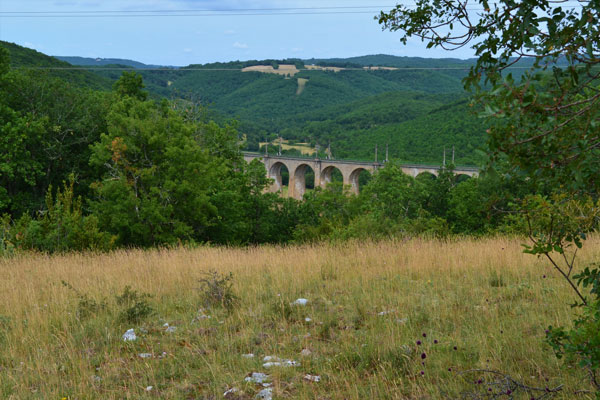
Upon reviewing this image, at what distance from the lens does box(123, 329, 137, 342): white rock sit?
15.4 ft

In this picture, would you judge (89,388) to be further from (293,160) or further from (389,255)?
(293,160)

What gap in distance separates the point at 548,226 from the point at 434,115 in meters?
111

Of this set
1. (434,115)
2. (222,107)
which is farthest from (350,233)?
(222,107)

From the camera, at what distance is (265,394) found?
3.40 metres

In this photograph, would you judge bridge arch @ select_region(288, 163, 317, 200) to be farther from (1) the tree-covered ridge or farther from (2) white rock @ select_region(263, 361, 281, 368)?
(2) white rock @ select_region(263, 361, 281, 368)

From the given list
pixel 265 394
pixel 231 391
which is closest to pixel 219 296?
pixel 231 391

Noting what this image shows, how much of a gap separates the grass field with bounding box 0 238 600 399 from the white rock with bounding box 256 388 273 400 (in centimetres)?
3

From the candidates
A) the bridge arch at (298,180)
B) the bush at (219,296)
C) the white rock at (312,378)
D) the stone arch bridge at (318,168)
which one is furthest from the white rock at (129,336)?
the bridge arch at (298,180)

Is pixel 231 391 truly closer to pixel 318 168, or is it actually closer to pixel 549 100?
pixel 549 100

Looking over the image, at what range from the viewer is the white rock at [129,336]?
4.69 m

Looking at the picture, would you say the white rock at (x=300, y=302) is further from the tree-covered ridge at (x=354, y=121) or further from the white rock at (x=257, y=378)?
the tree-covered ridge at (x=354, y=121)

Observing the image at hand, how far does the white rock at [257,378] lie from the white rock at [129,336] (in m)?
1.56

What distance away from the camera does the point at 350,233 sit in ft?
57.1

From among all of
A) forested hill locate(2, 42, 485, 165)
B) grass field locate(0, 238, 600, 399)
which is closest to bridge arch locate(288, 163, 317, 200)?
forested hill locate(2, 42, 485, 165)
